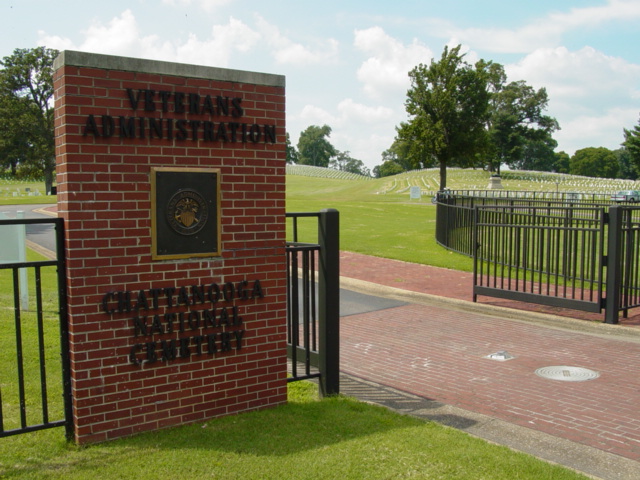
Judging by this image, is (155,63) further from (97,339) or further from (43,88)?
(43,88)

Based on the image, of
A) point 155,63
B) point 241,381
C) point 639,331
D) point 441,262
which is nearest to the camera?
point 155,63

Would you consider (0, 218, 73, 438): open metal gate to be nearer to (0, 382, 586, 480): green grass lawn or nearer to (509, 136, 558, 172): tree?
(0, 382, 586, 480): green grass lawn

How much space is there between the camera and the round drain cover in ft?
19.9

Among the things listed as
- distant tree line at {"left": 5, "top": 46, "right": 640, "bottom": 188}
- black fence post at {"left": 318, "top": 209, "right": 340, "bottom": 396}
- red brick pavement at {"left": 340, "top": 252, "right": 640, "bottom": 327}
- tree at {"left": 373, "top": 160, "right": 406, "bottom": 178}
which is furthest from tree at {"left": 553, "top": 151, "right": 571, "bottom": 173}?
black fence post at {"left": 318, "top": 209, "right": 340, "bottom": 396}

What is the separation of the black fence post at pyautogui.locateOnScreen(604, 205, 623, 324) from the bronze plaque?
6.02 metres

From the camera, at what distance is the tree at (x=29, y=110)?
63.2 metres

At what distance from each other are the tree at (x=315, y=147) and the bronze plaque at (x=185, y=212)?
598ft

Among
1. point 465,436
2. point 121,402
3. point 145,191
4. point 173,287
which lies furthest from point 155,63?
point 465,436

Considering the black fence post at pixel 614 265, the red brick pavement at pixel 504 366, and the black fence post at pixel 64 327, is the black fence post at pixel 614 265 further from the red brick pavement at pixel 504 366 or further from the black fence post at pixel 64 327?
the black fence post at pixel 64 327

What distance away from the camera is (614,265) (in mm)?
8266

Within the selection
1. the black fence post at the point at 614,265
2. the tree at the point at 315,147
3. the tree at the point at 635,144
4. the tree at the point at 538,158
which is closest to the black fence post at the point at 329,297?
the black fence post at the point at 614,265

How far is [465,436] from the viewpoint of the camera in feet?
14.2

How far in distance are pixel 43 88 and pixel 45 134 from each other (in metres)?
5.93

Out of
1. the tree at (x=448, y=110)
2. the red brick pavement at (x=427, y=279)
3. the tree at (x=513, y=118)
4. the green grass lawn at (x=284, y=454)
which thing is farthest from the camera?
the tree at (x=513, y=118)
